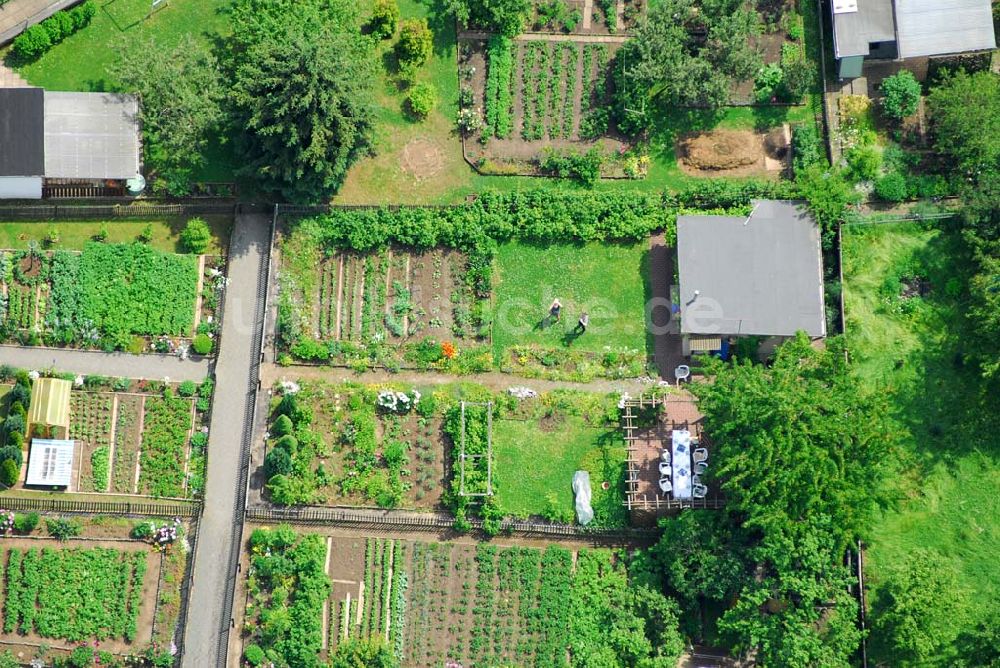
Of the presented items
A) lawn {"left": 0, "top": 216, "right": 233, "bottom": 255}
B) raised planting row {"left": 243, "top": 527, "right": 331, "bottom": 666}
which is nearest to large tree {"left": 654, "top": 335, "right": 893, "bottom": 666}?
raised planting row {"left": 243, "top": 527, "right": 331, "bottom": 666}

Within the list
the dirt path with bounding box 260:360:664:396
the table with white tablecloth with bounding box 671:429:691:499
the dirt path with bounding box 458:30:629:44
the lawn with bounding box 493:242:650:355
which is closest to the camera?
the table with white tablecloth with bounding box 671:429:691:499

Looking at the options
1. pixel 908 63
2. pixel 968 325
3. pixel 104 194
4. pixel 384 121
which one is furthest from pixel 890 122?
pixel 104 194

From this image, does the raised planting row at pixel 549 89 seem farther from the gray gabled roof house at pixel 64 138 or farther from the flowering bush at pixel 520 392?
the gray gabled roof house at pixel 64 138

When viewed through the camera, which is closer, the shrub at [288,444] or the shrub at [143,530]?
the shrub at [143,530]

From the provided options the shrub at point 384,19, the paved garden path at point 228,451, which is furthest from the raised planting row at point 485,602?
the shrub at point 384,19

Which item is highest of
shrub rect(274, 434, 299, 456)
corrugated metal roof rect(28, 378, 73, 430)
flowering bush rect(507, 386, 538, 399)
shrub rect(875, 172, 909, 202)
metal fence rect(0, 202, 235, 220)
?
shrub rect(875, 172, 909, 202)

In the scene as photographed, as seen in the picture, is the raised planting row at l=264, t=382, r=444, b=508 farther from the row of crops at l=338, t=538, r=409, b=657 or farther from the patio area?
the patio area
